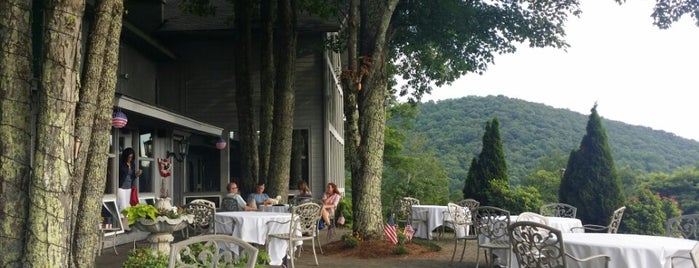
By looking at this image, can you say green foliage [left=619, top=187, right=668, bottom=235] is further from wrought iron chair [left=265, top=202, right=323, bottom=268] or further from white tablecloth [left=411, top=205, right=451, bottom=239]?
wrought iron chair [left=265, top=202, right=323, bottom=268]

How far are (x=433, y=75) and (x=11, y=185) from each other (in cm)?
1731

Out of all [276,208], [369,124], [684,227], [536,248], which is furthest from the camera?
[276,208]

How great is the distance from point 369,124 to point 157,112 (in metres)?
3.82

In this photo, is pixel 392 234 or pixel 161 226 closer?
pixel 161 226

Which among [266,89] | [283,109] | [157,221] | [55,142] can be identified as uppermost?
[266,89]

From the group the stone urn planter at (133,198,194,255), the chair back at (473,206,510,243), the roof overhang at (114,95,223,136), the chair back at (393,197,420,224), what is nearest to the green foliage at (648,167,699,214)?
the chair back at (393,197,420,224)

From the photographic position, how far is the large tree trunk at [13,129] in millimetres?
4828

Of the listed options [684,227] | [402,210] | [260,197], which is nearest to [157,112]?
[260,197]

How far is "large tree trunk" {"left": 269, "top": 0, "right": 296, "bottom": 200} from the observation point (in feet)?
42.1

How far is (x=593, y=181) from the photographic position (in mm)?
14141

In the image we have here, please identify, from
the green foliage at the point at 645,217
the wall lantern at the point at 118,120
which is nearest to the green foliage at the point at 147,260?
the wall lantern at the point at 118,120

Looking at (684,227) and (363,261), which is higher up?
(684,227)

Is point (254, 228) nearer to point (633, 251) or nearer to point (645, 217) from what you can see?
point (633, 251)

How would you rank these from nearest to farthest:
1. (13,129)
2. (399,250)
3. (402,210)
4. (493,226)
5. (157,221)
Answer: (13,129), (157,221), (493,226), (399,250), (402,210)
